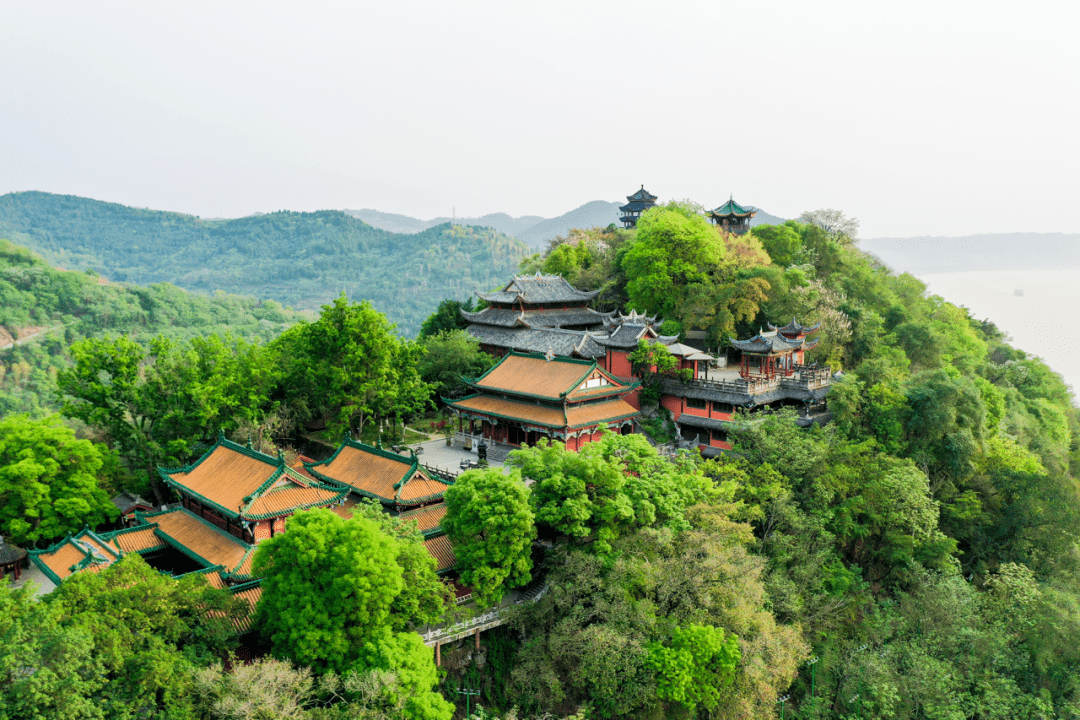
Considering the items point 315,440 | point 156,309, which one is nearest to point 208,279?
point 156,309

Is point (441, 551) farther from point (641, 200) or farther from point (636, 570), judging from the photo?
point (641, 200)

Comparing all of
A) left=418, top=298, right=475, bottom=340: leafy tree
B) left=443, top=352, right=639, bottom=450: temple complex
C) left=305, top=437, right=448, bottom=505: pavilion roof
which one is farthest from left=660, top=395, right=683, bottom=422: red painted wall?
left=418, top=298, right=475, bottom=340: leafy tree

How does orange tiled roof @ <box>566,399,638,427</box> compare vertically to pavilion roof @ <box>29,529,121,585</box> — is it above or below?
above

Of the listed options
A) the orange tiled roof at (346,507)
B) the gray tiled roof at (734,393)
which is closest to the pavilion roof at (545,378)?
the gray tiled roof at (734,393)

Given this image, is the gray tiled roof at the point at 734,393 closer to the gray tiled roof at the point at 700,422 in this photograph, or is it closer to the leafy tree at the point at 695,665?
the gray tiled roof at the point at 700,422

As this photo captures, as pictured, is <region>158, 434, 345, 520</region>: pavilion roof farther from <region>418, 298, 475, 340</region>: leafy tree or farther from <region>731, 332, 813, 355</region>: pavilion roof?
<region>418, 298, 475, 340</region>: leafy tree
